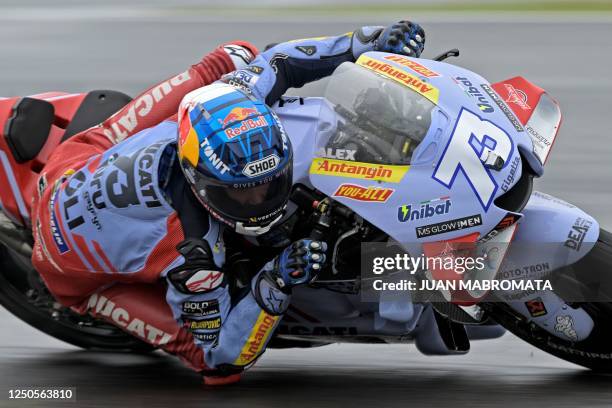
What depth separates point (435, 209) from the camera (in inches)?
158

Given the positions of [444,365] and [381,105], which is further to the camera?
[444,365]

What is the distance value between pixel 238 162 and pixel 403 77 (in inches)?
26.3

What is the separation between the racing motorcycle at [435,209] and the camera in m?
4.03

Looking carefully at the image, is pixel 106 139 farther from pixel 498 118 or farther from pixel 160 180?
pixel 498 118

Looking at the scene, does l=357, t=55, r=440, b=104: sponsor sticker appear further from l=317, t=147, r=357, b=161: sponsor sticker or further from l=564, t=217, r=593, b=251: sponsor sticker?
l=564, t=217, r=593, b=251: sponsor sticker

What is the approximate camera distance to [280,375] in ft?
16.6

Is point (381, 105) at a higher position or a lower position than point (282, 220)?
higher

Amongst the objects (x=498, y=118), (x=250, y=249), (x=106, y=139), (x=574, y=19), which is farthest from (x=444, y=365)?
(x=574, y=19)

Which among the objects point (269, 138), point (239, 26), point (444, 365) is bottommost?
point (239, 26)

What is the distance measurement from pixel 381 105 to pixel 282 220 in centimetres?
59

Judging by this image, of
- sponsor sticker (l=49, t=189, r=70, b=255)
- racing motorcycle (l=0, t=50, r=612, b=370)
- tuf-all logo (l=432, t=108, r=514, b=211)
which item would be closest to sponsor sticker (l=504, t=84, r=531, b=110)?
racing motorcycle (l=0, t=50, r=612, b=370)

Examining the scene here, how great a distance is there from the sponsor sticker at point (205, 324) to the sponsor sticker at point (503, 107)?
4.30 ft

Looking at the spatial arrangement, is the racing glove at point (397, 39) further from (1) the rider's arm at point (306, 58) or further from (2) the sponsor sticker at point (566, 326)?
(2) the sponsor sticker at point (566, 326)

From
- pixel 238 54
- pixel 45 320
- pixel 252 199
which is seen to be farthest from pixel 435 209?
pixel 45 320
